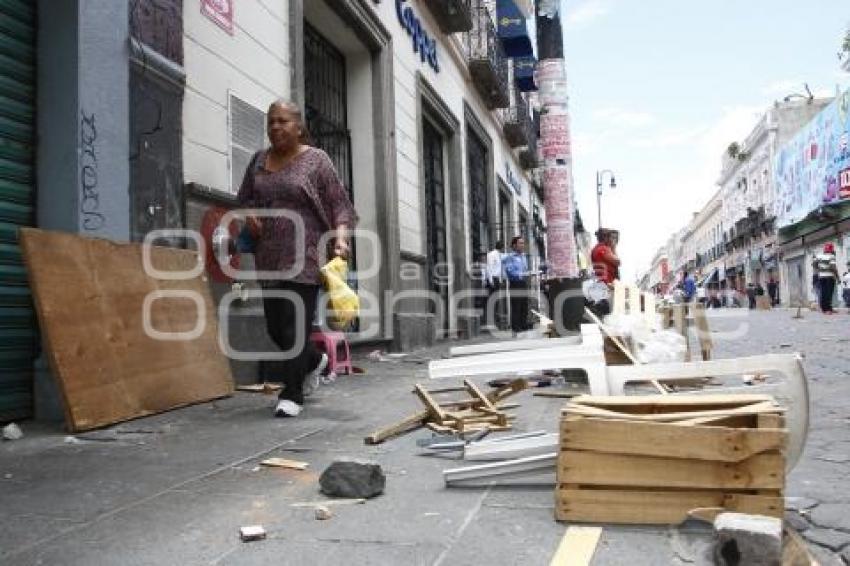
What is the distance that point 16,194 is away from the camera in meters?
4.19

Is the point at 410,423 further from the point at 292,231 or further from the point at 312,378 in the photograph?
the point at 292,231

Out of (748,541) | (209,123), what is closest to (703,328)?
(209,123)

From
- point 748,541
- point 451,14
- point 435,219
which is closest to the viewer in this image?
point 748,541

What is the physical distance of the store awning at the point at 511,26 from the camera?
19219mm

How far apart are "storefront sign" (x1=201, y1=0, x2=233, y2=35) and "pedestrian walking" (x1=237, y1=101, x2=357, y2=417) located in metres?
1.84

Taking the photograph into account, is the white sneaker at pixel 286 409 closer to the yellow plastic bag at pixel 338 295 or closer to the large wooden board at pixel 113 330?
the yellow plastic bag at pixel 338 295

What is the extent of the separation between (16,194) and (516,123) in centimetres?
1733

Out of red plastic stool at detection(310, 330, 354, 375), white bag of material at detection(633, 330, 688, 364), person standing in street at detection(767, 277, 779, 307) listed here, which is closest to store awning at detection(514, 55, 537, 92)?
red plastic stool at detection(310, 330, 354, 375)

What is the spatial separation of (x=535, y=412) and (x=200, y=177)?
299cm

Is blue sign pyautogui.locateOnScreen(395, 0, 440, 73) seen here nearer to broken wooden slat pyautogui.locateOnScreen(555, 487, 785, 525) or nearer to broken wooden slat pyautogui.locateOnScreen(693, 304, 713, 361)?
broken wooden slat pyautogui.locateOnScreen(693, 304, 713, 361)

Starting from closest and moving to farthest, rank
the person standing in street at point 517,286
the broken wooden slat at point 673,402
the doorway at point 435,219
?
the broken wooden slat at point 673,402 → the person standing in street at point 517,286 → the doorway at point 435,219

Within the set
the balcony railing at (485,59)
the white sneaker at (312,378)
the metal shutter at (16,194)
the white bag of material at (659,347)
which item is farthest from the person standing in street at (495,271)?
the metal shutter at (16,194)

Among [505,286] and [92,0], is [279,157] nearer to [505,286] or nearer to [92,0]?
[92,0]

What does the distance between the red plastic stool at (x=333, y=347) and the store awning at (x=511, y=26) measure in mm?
13989
